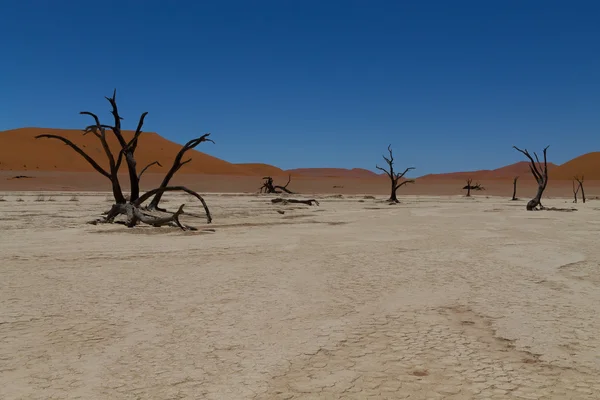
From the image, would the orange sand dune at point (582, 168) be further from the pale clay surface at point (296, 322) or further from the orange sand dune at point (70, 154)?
the pale clay surface at point (296, 322)

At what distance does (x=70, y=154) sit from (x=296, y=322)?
91.8 meters

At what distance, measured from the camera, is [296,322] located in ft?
16.3

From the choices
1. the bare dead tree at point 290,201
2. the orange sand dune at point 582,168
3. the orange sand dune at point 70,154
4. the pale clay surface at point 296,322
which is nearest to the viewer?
the pale clay surface at point 296,322

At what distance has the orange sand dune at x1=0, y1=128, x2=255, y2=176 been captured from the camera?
259ft

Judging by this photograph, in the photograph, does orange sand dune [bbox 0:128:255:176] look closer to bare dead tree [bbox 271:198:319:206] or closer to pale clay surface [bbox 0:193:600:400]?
bare dead tree [bbox 271:198:319:206]

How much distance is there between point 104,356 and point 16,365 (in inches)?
23.6

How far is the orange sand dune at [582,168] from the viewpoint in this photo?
347ft

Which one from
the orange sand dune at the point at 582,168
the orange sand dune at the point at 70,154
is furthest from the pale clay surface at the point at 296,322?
the orange sand dune at the point at 582,168

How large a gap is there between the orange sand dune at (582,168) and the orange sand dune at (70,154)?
6826cm

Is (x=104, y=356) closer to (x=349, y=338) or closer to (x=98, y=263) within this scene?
(x=349, y=338)

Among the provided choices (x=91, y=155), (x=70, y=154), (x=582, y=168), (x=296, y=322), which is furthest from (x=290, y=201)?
(x=582, y=168)

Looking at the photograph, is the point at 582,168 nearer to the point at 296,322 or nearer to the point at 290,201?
the point at 290,201

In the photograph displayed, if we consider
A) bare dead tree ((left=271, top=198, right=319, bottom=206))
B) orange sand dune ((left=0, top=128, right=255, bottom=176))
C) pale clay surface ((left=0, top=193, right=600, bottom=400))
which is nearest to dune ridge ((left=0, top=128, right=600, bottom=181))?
orange sand dune ((left=0, top=128, right=255, bottom=176))

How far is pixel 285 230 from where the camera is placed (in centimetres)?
1344
